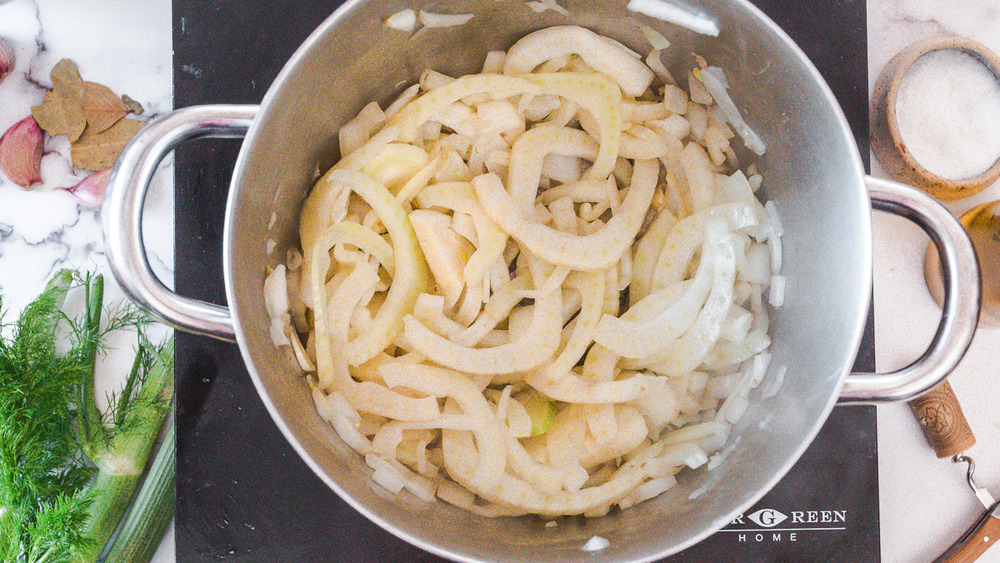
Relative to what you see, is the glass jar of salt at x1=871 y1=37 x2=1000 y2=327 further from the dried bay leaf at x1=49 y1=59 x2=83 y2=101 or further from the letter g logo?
the dried bay leaf at x1=49 y1=59 x2=83 y2=101

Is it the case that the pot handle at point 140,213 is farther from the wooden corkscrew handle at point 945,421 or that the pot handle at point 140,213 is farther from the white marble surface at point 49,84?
the wooden corkscrew handle at point 945,421

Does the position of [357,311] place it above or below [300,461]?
above

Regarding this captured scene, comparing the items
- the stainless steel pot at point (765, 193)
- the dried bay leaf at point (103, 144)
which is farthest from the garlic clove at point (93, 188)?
the stainless steel pot at point (765, 193)

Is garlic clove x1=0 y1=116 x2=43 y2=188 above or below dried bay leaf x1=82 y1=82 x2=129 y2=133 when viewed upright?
below

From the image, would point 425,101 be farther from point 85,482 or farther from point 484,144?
point 85,482

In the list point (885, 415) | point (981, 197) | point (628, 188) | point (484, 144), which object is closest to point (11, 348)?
point (484, 144)

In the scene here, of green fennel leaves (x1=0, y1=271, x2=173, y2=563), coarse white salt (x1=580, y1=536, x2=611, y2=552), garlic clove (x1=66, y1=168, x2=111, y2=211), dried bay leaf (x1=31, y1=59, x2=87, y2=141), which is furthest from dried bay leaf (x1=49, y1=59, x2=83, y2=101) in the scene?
coarse white salt (x1=580, y1=536, x2=611, y2=552)
